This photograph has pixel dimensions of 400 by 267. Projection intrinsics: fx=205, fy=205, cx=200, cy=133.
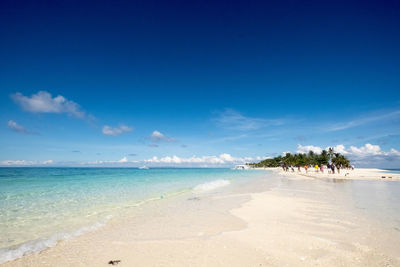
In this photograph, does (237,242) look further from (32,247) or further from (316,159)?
(316,159)

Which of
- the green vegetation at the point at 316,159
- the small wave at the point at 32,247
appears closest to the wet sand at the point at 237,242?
the small wave at the point at 32,247

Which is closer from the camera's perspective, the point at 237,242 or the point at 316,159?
the point at 237,242

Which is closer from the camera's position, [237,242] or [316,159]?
[237,242]

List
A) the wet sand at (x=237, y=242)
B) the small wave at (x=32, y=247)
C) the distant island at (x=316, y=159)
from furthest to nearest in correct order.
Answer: the distant island at (x=316, y=159)
the small wave at (x=32, y=247)
the wet sand at (x=237, y=242)

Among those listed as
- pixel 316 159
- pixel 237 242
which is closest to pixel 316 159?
pixel 316 159

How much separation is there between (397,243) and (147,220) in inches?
315

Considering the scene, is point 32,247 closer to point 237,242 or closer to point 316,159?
point 237,242

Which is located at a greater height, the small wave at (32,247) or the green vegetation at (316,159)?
the green vegetation at (316,159)

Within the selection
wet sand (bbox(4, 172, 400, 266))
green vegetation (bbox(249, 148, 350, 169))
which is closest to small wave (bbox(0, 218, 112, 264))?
wet sand (bbox(4, 172, 400, 266))

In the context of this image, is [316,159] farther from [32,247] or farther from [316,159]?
[32,247]

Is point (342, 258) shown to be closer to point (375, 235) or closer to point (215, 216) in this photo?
point (375, 235)

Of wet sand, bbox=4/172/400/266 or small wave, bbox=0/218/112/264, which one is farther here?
small wave, bbox=0/218/112/264

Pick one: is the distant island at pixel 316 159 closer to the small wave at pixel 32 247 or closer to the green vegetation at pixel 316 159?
the green vegetation at pixel 316 159

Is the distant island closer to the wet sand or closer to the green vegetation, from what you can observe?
the green vegetation
